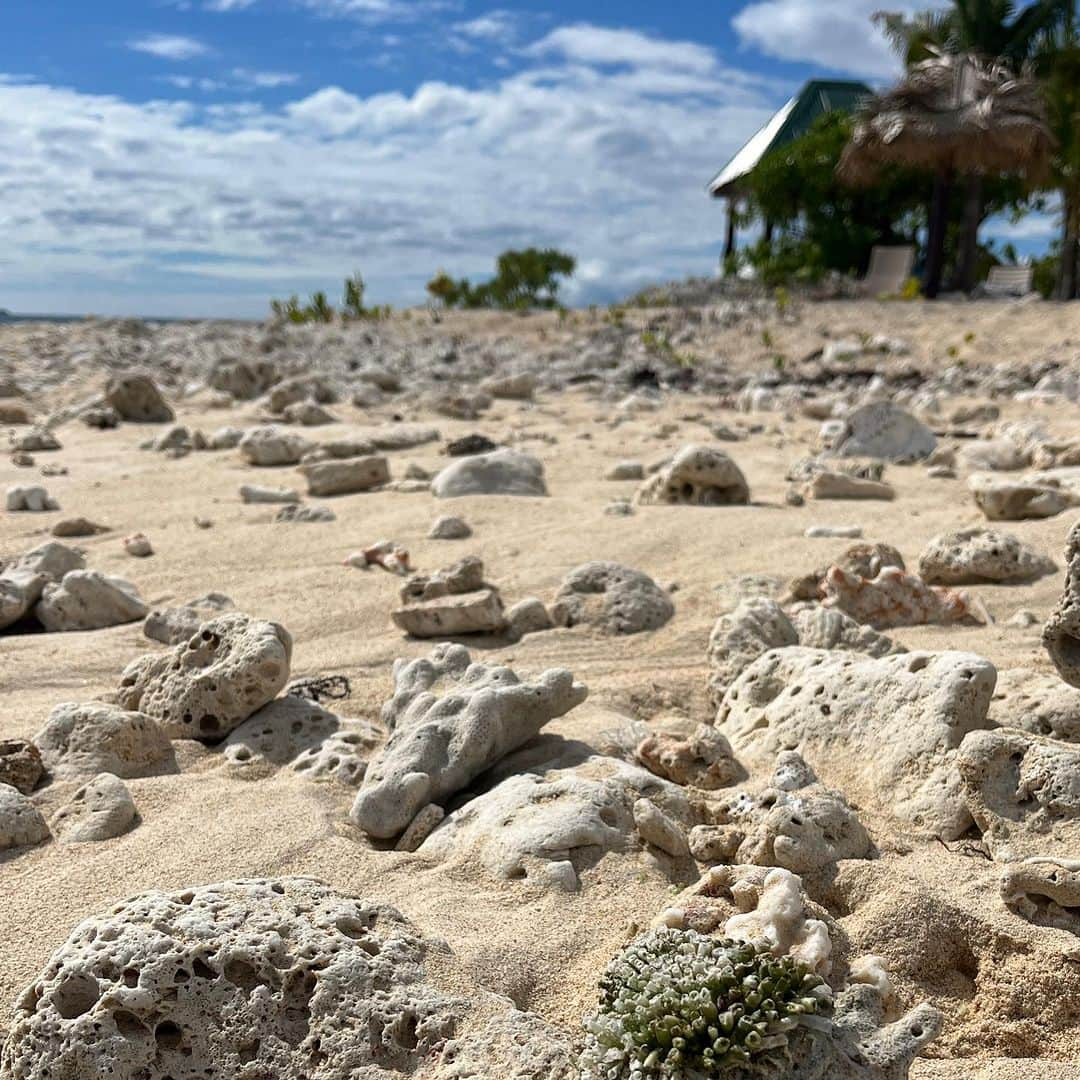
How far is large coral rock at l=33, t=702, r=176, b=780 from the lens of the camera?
325 cm

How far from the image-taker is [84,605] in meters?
4.70

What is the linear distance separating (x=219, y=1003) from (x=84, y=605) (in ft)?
9.77

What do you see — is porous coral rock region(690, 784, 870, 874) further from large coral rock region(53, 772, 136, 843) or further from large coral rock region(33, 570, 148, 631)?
large coral rock region(33, 570, 148, 631)

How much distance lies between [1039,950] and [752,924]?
2.10 ft

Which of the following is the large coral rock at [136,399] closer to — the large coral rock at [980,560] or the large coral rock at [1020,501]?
the large coral rock at [1020,501]

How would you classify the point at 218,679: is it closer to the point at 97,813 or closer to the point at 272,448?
the point at 97,813

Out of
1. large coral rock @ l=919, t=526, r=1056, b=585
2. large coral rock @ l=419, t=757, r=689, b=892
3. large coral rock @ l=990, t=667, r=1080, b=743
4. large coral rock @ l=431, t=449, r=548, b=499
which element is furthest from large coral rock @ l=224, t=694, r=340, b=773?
large coral rock @ l=431, t=449, r=548, b=499

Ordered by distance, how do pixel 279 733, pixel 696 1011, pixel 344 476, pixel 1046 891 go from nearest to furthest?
pixel 696 1011, pixel 1046 891, pixel 279 733, pixel 344 476

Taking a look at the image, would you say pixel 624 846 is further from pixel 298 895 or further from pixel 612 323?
pixel 612 323

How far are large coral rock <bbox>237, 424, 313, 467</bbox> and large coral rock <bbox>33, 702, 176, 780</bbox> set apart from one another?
16.0 feet

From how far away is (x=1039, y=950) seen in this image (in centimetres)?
245

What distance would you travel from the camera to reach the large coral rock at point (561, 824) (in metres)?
2.71

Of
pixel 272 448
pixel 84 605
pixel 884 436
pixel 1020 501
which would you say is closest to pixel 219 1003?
pixel 84 605

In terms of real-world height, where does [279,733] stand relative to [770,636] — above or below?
below
